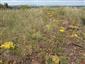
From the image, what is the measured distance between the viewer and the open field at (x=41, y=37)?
5.21 metres

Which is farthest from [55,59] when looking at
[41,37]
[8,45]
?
[8,45]

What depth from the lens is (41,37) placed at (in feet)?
18.6

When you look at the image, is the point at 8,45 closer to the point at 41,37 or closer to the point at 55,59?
the point at 41,37

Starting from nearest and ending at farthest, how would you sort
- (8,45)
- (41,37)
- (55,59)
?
(55,59), (8,45), (41,37)

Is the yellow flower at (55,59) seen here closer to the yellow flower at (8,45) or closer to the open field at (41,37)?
the open field at (41,37)

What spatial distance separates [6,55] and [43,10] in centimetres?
234

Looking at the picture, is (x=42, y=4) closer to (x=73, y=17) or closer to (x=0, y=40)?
(x=73, y=17)

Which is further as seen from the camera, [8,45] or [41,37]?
[41,37]

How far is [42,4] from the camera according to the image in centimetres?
895

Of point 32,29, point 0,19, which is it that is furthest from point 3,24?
point 32,29

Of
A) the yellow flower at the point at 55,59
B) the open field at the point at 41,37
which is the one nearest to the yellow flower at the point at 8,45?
the open field at the point at 41,37

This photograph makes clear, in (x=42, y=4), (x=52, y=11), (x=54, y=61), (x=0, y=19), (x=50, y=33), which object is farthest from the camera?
(x=42, y=4)

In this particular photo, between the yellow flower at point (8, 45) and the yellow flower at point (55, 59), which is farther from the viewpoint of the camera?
the yellow flower at point (8, 45)

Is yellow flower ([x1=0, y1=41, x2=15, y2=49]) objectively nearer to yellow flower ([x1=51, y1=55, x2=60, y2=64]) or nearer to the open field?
the open field
